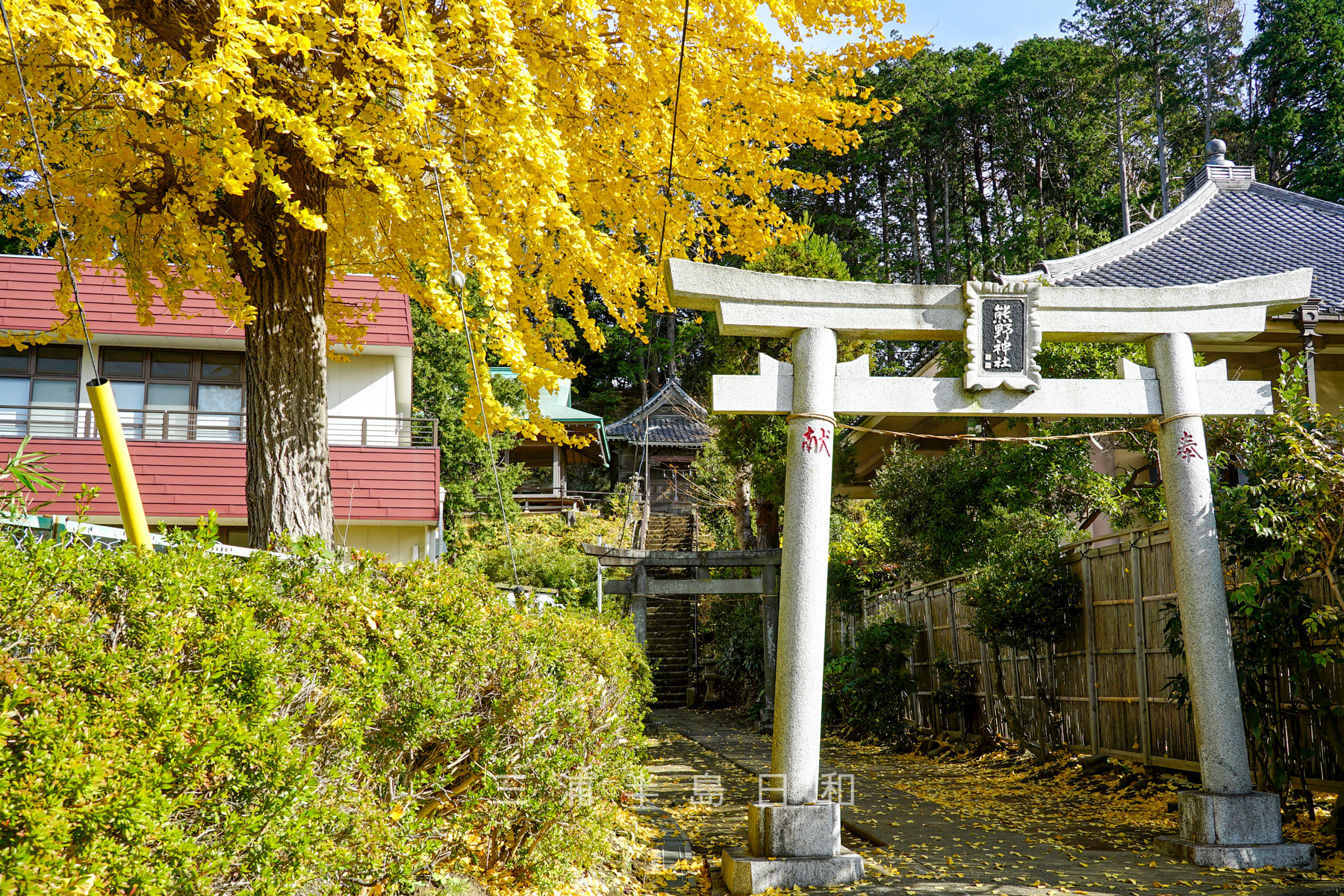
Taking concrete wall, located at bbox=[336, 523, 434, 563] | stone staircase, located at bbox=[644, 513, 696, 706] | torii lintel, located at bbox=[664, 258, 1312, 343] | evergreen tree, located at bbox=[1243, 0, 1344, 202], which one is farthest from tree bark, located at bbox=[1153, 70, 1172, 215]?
torii lintel, located at bbox=[664, 258, 1312, 343]

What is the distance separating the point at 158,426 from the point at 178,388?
683mm

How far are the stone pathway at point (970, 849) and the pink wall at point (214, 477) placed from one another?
6420mm

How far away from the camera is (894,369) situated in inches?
1228

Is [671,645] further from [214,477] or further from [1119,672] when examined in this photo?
[1119,672]

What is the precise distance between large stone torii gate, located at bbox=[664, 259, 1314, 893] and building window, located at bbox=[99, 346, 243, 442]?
35.6 feet

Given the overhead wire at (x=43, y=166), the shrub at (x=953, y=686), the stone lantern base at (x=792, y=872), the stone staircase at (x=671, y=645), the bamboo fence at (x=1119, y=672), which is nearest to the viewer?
the overhead wire at (x=43, y=166)

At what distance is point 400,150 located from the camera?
555 cm

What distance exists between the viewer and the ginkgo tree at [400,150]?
17.0ft

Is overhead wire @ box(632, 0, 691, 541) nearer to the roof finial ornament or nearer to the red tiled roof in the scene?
the red tiled roof

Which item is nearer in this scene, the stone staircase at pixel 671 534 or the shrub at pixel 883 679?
the shrub at pixel 883 679

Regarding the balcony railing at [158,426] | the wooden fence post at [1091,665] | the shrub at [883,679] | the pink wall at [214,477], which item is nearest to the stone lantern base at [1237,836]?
the wooden fence post at [1091,665]

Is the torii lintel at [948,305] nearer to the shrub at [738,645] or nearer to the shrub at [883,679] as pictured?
the shrub at [883,679]

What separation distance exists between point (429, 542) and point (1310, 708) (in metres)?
12.6

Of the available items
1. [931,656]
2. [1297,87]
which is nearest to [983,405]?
[931,656]
